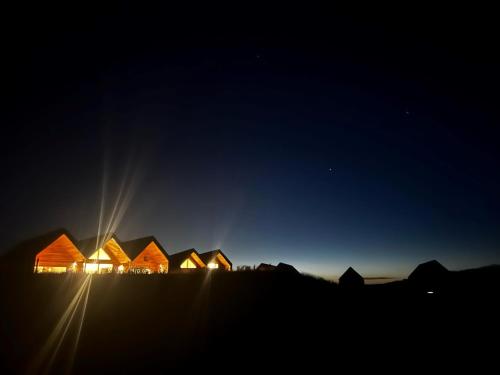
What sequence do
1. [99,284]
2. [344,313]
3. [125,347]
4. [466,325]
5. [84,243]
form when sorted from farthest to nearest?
[84,243] → [99,284] → [344,313] → [125,347] → [466,325]

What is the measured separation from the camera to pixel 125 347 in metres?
12.2

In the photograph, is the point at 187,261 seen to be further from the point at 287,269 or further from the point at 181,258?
the point at 287,269

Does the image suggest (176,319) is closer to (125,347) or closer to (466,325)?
(125,347)

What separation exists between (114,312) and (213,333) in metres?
5.60

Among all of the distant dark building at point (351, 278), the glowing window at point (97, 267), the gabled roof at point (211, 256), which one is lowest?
the distant dark building at point (351, 278)

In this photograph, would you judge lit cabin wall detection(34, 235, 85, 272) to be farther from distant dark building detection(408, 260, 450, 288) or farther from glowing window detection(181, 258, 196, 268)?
distant dark building detection(408, 260, 450, 288)

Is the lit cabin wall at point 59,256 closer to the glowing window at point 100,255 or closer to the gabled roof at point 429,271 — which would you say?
the glowing window at point 100,255

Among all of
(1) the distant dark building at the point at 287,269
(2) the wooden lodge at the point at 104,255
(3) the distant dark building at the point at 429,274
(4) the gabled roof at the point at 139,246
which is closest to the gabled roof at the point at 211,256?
(1) the distant dark building at the point at 287,269

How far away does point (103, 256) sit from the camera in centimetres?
2984

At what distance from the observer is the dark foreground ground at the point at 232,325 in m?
10.1

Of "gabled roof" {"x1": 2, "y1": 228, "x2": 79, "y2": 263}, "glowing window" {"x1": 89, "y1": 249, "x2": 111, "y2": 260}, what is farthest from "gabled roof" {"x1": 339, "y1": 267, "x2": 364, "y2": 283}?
"gabled roof" {"x1": 2, "y1": 228, "x2": 79, "y2": 263}

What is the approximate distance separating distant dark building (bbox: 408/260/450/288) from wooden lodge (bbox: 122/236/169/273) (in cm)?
2953

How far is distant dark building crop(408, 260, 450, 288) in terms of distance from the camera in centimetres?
3679

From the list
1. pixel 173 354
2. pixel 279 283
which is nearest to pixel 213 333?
pixel 173 354
